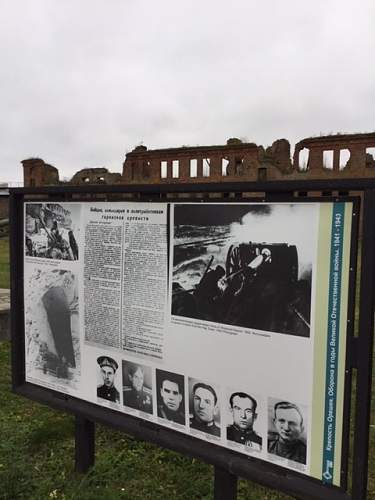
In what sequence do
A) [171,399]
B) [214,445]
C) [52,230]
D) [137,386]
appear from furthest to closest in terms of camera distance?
[52,230] < [137,386] < [171,399] < [214,445]

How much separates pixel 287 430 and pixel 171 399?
0.54 metres

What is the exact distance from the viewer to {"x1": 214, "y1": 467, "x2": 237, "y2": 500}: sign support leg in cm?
209

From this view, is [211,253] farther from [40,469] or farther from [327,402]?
[40,469]

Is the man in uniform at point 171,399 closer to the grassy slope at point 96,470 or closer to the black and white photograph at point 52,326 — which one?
the black and white photograph at point 52,326

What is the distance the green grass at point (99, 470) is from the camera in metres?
2.55

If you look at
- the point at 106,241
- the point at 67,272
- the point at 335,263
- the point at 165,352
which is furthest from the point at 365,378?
the point at 67,272

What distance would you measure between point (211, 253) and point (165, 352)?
1.63ft

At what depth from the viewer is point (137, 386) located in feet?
7.18

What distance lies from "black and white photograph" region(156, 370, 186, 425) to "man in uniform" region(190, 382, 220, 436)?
0.06m

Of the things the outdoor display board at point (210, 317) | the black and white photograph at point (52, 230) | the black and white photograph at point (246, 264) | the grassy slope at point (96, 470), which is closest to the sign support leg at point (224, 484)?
the outdoor display board at point (210, 317)

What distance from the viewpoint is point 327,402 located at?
1.65 m

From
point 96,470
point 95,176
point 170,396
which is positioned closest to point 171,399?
point 170,396

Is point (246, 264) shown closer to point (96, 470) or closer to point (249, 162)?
point (96, 470)

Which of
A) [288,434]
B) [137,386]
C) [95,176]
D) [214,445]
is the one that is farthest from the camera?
[95,176]
